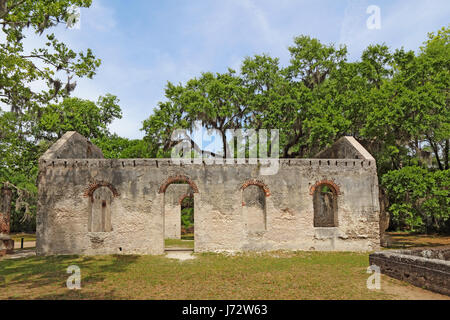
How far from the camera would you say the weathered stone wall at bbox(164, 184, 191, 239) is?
22.3 meters

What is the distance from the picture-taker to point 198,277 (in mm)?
9727

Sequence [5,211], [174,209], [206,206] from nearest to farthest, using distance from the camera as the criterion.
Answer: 1. [206,206]
2. [5,211]
3. [174,209]

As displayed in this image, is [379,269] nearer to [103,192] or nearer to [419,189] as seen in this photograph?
[419,189]

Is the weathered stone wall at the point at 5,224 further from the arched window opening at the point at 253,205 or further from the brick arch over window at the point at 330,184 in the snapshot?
the brick arch over window at the point at 330,184

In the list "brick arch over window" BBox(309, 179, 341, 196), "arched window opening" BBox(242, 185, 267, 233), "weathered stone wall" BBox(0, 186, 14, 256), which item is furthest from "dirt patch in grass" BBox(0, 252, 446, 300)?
"arched window opening" BBox(242, 185, 267, 233)

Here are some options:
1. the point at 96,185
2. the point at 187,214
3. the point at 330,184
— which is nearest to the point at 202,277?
the point at 96,185

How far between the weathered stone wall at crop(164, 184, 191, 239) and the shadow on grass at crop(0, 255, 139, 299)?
903 cm

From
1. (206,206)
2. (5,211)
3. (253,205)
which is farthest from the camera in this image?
(253,205)

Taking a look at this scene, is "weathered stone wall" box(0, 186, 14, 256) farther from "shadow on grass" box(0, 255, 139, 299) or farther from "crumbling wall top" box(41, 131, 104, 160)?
"crumbling wall top" box(41, 131, 104, 160)

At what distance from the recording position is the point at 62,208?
45.4ft

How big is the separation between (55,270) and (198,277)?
5.33 meters

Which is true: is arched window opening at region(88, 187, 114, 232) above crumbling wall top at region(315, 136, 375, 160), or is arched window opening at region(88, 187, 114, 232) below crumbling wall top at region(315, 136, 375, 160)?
below

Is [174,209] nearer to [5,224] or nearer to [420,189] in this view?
[5,224]
